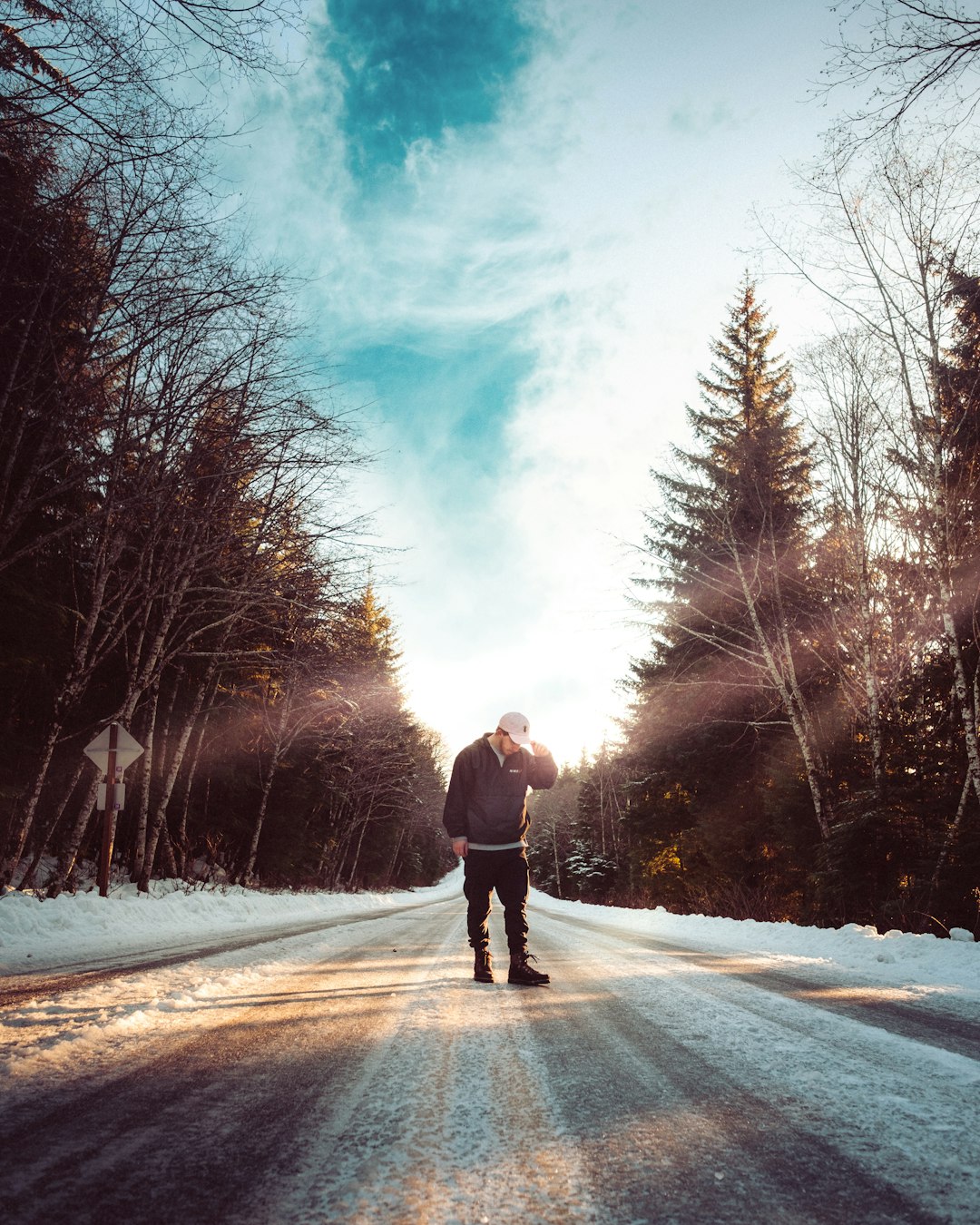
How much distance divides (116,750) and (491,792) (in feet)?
25.8

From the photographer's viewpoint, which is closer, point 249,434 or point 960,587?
point 249,434

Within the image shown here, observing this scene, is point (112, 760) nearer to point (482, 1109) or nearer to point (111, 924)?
point (111, 924)

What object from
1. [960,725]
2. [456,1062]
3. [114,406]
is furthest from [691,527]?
[456,1062]

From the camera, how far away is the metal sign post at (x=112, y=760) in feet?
30.6

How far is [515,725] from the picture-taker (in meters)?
4.30

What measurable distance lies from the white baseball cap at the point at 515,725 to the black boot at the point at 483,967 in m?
1.39

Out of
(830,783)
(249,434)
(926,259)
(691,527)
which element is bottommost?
(830,783)

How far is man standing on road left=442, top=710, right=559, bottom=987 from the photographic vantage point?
4.14m

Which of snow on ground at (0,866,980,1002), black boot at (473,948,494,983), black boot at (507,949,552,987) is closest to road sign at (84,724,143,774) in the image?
snow on ground at (0,866,980,1002)

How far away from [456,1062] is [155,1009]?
1548mm

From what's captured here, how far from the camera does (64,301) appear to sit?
6.31 metres

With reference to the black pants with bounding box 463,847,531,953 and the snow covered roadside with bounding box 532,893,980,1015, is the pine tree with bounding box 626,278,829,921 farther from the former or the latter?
the black pants with bounding box 463,847,531,953

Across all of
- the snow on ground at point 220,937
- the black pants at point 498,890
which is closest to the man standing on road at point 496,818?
the black pants at point 498,890

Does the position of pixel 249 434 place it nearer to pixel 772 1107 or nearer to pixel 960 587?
pixel 772 1107
